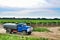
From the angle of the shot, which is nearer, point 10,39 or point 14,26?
point 10,39

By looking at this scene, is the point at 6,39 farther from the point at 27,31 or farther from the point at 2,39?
the point at 27,31

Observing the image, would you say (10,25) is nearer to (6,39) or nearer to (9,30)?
(9,30)

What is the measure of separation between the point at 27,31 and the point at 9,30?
124 inches

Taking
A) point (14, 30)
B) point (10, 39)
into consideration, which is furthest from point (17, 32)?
point (10, 39)

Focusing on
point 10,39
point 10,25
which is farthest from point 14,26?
point 10,39

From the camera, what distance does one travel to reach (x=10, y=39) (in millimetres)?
20969

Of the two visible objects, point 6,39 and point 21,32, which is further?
point 21,32

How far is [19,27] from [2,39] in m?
16.1

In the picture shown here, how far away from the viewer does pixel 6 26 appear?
121 ft

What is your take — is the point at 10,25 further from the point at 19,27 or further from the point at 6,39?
the point at 6,39

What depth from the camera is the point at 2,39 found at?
20.8 metres

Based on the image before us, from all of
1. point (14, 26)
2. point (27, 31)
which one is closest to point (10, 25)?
point (14, 26)

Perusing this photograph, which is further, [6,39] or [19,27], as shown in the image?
[19,27]

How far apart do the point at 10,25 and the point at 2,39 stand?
51.5ft
